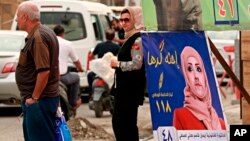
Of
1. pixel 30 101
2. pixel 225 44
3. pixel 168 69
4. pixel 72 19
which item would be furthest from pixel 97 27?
pixel 168 69

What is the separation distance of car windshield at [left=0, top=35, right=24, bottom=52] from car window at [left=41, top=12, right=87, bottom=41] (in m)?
2.75

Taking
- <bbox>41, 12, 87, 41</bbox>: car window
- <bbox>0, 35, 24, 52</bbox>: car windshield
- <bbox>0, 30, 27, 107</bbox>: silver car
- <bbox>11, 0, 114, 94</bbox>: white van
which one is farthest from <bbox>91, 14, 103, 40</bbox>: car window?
<bbox>0, 30, 27, 107</bbox>: silver car

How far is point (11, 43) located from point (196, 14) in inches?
409

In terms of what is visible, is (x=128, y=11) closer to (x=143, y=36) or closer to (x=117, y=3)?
(x=143, y=36)

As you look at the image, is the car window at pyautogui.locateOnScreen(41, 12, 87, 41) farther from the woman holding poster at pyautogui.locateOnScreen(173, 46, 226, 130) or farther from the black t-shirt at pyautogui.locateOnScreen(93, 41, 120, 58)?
the woman holding poster at pyautogui.locateOnScreen(173, 46, 226, 130)

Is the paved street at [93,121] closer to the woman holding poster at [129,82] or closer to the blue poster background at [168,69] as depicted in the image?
the woman holding poster at [129,82]

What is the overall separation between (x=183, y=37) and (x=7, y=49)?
32.9ft

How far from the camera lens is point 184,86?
23.1ft

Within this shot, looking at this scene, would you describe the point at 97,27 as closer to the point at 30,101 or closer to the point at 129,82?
the point at 129,82

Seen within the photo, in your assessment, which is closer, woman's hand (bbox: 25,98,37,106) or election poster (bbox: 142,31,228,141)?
election poster (bbox: 142,31,228,141)

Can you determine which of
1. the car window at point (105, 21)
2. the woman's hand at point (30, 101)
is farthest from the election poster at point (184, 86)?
the car window at point (105, 21)

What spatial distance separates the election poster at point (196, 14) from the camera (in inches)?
272

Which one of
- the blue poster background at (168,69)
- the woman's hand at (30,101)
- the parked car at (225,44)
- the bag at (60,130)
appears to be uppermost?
Result: the blue poster background at (168,69)

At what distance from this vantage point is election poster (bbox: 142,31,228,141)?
700 cm
